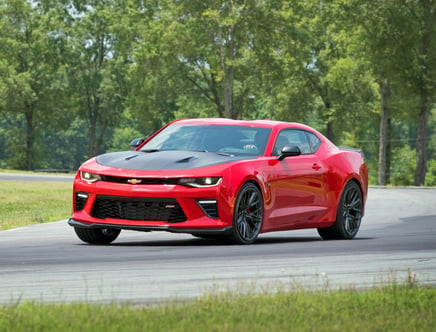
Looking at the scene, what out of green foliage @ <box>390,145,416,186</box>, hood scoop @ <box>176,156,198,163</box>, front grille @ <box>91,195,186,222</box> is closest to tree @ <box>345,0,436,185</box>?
hood scoop @ <box>176,156,198,163</box>

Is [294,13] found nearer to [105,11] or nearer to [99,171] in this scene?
[105,11]

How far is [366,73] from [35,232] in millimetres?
55252

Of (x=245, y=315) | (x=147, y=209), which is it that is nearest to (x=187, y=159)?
(x=147, y=209)

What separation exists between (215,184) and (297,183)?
1.82 metres

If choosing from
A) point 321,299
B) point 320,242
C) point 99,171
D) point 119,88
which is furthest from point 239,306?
point 119,88

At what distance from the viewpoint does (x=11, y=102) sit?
82.7m

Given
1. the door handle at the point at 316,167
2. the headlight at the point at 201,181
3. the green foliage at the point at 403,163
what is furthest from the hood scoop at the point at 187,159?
the green foliage at the point at 403,163

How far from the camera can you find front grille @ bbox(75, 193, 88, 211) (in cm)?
1338

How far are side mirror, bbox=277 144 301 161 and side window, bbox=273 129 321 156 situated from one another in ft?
0.79

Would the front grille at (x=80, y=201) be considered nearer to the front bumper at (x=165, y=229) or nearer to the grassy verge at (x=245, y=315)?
the front bumper at (x=165, y=229)

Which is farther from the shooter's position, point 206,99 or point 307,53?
point 206,99

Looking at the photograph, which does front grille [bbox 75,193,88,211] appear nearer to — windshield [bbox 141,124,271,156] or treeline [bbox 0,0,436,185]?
windshield [bbox 141,124,271,156]

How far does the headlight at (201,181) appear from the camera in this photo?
12895 mm

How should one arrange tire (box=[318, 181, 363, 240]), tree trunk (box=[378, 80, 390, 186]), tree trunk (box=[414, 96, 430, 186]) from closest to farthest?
1. tire (box=[318, 181, 363, 240])
2. tree trunk (box=[414, 96, 430, 186])
3. tree trunk (box=[378, 80, 390, 186])
